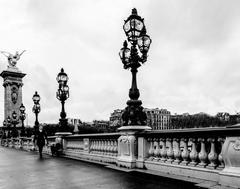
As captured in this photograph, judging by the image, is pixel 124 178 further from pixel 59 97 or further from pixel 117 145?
pixel 59 97

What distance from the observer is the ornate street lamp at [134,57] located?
38.1ft

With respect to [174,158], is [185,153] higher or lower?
higher

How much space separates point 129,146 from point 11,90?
79.5 m

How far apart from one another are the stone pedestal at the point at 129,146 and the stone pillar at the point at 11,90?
7622 cm

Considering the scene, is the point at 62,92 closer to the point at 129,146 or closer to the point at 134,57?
the point at 134,57

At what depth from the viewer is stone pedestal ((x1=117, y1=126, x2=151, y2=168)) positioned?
11000mm

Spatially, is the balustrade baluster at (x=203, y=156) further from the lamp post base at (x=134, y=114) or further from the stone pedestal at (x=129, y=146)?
the lamp post base at (x=134, y=114)

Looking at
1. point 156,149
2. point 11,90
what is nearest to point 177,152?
point 156,149

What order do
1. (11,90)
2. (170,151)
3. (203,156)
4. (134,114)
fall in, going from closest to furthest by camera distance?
(203,156) < (170,151) < (134,114) < (11,90)

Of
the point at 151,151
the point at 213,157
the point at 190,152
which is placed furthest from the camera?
the point at 151,151

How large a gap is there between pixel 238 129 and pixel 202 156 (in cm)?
157

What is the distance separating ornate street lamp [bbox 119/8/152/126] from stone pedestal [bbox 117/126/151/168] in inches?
14.0

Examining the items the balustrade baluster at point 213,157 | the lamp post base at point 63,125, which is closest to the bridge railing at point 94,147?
the lamp post base at point 63,125

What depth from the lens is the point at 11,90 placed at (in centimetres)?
8450
